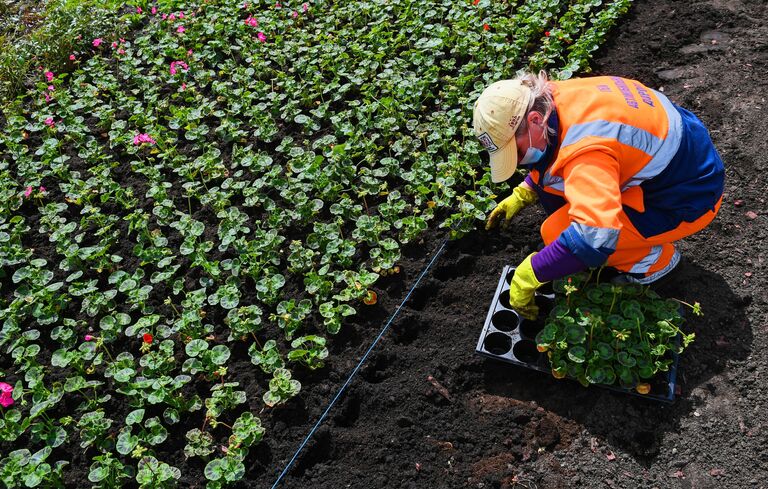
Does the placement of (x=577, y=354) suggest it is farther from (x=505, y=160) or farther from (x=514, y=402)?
(x=505, y=160)

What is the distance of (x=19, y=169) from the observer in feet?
15.3

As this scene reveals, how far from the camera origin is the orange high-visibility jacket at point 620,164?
8.64ft

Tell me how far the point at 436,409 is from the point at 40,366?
2.08 metres

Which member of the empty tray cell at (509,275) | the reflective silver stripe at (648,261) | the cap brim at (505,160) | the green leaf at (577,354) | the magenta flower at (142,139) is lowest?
the empty tray cell at (509,275)

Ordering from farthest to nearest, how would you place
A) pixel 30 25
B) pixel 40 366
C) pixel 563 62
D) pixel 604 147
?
pixel 30 25 → pixel 563 62 → pixel 40 366 → pixel 604 147

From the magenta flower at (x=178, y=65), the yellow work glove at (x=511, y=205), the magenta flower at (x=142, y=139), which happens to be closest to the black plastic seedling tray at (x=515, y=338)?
the yellow work glove at (x=511, y=205)

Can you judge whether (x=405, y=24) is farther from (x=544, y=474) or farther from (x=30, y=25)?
(x=30, y=25)

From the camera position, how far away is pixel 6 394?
3.36 meters

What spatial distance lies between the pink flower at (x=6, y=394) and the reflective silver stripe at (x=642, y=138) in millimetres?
2949

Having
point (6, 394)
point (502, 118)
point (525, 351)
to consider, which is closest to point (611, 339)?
point (525, 351)

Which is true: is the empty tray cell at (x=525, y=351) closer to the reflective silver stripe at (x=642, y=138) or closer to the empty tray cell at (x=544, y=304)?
the empty tray cell at (x=544, y=304)

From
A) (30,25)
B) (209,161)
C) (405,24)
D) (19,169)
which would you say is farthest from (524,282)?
(30,25)

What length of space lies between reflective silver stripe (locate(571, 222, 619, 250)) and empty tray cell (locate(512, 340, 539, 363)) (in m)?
0.81

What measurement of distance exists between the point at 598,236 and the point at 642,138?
0.53m
